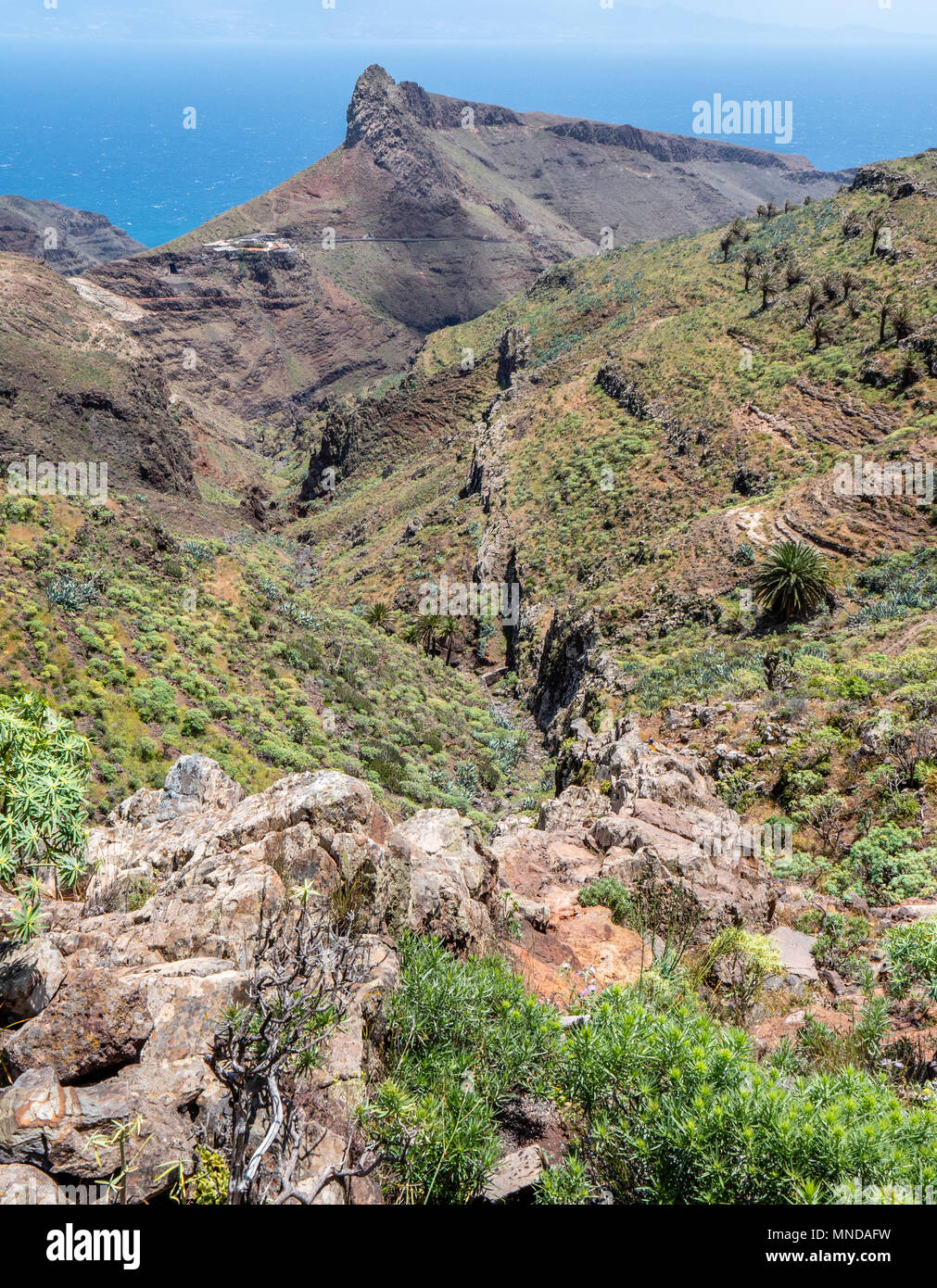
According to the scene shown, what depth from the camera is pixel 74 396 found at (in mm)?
61969

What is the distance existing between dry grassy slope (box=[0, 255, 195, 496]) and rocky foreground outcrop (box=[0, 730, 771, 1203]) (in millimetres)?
46221

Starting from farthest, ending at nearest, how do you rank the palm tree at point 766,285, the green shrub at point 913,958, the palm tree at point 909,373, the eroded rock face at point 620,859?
the palm tree at point 766,285, the palm tree at point 909,373, the eroded rock face at point 620,859, the green shrub at point 913,958

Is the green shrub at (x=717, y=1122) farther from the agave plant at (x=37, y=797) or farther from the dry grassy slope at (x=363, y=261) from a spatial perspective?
the dry grassy slope at (x=363, y=261)

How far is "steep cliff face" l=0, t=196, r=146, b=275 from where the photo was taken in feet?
550

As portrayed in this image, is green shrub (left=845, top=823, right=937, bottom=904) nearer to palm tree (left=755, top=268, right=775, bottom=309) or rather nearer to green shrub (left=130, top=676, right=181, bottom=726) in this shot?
green shrub (left=130, top=676, right=181, bottom=726)

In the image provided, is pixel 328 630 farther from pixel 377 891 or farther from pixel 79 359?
pixel 79 359

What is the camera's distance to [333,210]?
506 ft

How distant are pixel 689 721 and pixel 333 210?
164386mm

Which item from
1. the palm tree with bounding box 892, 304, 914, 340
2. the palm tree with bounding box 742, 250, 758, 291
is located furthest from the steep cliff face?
the palm tree with bounding box 892, 304, 914, 340

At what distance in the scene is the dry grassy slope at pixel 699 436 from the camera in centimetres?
3138

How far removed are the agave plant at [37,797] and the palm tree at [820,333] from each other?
141 feet

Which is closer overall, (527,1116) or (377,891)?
(527,1116)

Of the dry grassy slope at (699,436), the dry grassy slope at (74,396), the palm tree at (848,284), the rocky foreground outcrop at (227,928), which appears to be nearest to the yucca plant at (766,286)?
the dry grassy slope at (699,436)
